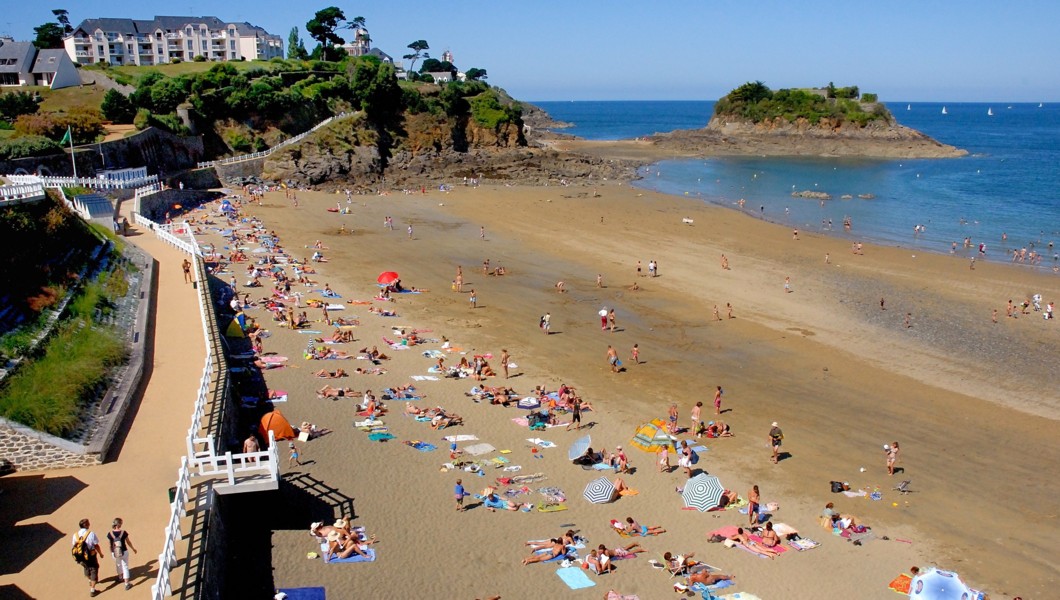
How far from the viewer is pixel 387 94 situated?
6631 cm

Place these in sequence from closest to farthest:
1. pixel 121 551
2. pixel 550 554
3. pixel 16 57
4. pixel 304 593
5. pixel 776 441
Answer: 1. pixel 121 551
2. pixel 304 593
3. pixel 550 554
4. pixel 776 441
5. pixel 16 57

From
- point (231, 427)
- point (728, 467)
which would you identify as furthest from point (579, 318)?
point (231, 427)

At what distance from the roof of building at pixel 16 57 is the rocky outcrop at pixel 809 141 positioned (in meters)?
71.3

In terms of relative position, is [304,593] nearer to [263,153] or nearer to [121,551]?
[121,551]

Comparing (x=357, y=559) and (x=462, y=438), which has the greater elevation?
(x=462, y=438)

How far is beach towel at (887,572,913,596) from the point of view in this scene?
12320 millimetres

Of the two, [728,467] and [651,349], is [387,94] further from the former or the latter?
[728,467]

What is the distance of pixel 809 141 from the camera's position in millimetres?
105750

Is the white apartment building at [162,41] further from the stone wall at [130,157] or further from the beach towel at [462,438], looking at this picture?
the beach towel at [462,438]

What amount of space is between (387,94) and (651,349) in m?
49.4

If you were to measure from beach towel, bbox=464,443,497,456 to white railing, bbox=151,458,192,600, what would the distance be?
6266 millimetres

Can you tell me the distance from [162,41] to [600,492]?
8899 centimetres

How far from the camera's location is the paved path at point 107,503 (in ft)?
31.9

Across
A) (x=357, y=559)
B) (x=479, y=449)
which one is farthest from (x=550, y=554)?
(x=479, y=449)
